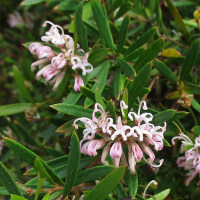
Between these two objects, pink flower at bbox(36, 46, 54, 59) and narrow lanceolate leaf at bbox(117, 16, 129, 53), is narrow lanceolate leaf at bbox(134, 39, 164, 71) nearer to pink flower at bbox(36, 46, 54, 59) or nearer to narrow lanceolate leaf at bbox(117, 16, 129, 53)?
narrow lanceolate leaf at bbox(117, 16, 129, 53)

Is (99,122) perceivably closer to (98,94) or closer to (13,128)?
(98,94)

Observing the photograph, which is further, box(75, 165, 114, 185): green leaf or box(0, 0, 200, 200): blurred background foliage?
box(0, 0, 200, 200): blurred background foliage

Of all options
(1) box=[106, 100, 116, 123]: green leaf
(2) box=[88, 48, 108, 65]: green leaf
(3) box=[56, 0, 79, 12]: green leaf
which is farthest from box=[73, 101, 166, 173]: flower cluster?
(3) box=[56, 0, 79, 12]: green leaf

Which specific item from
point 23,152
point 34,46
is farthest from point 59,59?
point 23,152

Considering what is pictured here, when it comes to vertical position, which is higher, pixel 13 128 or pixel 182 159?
pixel 13 128

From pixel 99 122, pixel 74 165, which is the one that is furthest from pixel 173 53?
pixel 74 165

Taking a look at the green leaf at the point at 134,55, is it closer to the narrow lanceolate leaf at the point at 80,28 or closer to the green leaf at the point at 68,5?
the narrow lanceolate leaf at the point at 80,28
